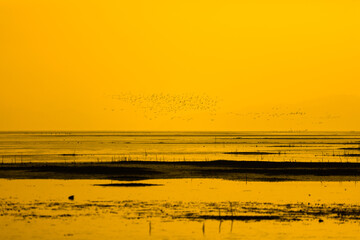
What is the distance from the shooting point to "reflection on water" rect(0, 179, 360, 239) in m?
32.5

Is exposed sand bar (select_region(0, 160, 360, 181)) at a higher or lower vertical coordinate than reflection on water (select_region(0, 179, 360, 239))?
higher

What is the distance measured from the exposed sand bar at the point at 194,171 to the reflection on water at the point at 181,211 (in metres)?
7.24

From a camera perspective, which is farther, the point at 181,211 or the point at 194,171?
the point at 194,171

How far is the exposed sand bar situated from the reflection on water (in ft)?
23.7

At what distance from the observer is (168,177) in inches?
2462

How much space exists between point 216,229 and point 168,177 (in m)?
29.4

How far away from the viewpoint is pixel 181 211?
128 ft

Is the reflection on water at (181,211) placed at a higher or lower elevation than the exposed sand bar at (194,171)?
lower

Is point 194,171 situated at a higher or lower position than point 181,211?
higher

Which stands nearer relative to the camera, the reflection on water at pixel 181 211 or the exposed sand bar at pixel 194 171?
the reflection on water at pixel 181 211

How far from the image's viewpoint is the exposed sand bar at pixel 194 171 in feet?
205

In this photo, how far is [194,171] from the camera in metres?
69.4

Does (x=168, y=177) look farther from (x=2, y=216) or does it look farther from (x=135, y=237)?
(x=135, y=237)

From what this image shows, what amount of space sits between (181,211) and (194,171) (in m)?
30.4
